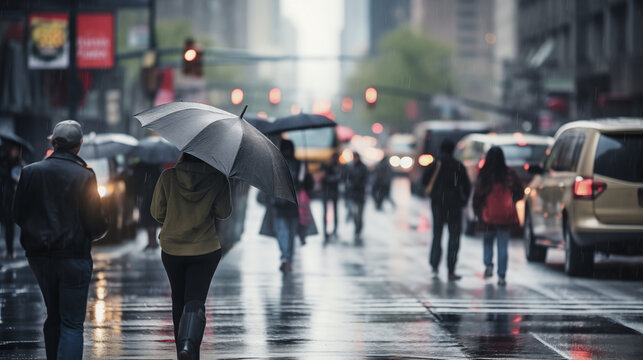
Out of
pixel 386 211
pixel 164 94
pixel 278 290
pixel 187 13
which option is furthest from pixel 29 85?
pixel 187 13

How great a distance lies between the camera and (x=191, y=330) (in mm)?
7305

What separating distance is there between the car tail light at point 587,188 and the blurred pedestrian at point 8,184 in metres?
8.29

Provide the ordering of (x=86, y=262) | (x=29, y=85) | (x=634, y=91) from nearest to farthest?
(x=86, y=262) → (x=29, y=85) → (x=634, y=91)

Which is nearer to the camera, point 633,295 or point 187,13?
point 633,295

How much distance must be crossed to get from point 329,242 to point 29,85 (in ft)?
67.4

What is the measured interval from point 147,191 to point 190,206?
1119 centimetres

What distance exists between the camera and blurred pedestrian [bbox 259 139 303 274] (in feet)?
49.1

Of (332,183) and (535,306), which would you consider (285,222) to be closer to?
(535,306)

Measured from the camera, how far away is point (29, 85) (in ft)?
126

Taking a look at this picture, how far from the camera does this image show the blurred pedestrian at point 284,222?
14953 millimetres

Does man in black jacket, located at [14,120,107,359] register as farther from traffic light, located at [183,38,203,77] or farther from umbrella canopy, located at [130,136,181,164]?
traffic light, located at [183,38,203,77]

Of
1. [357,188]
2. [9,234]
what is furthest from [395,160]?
[9,234]

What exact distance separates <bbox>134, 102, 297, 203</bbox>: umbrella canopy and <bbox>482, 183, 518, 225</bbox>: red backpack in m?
7.01

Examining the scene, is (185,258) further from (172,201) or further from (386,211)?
(386,211)
